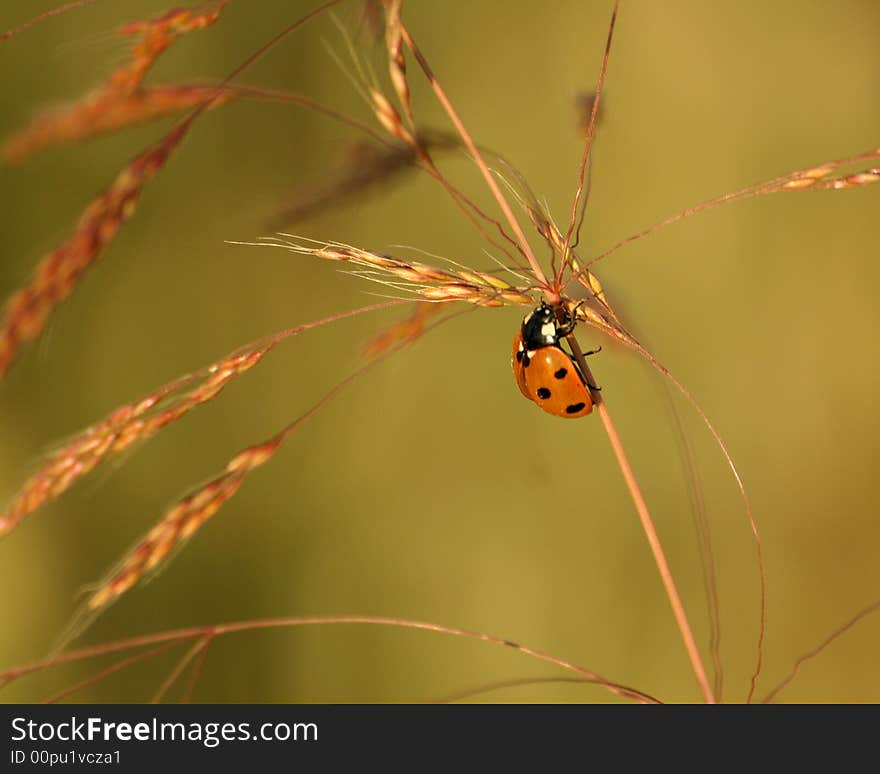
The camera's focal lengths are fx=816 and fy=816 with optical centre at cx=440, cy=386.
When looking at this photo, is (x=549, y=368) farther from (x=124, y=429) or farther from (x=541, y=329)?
(x=124, y=429)

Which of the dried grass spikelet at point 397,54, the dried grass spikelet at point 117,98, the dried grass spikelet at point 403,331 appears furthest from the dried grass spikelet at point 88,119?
the dried grass spikelet at point 403,331

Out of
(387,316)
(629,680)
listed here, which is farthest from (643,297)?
(629,680)

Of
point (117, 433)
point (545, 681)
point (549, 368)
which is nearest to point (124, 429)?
point (117, 433)

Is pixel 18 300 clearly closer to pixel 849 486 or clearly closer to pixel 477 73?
pixel 477 73

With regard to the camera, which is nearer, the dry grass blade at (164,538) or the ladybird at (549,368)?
the dry grass blade at (164,538)

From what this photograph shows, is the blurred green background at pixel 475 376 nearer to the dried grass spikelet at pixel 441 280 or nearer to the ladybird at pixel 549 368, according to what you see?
the ladybird at pixel 549 368

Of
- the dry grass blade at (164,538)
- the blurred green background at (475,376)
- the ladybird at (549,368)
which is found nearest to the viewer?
the dry grass blade at (164,538)

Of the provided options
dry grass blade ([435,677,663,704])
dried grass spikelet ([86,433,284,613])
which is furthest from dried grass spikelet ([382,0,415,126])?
dry grass blade ([435,677,663,704])

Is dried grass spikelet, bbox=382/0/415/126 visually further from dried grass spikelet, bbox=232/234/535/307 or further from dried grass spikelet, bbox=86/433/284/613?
dried grass spikelet, bbox=86/433/284/613
